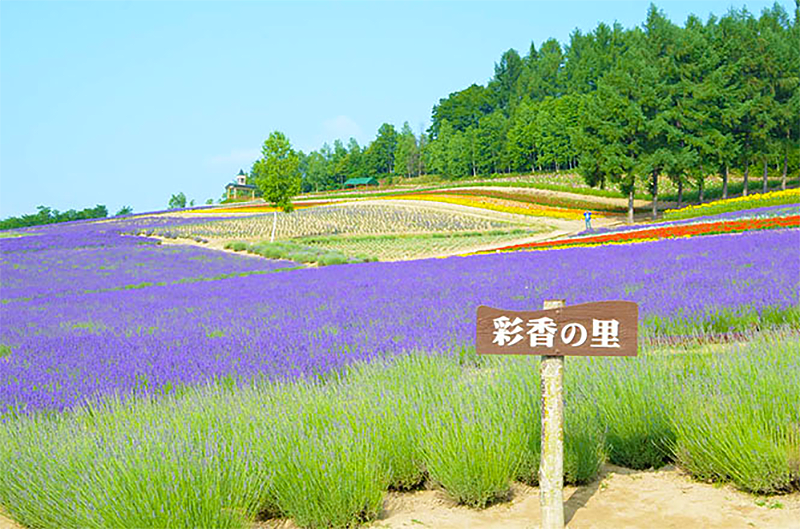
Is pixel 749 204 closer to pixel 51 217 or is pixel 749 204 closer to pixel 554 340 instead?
pixel 554 340

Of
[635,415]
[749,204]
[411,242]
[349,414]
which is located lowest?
[411,242]

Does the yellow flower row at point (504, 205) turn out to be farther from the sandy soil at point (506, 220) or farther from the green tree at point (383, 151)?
the green tree at point (383, 151)

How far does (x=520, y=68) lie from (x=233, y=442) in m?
111

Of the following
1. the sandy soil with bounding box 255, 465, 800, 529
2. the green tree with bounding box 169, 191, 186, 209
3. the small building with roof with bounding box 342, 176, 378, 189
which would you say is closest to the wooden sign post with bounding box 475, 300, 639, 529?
the sandy soil with bounding box 255, 465, 800, 529

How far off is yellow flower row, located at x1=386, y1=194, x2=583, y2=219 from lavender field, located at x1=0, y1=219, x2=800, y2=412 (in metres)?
28.6

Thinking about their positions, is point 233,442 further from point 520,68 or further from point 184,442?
point 520,68

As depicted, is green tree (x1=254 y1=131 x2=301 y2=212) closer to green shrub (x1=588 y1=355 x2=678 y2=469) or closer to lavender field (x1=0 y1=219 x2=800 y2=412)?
lavender field (x1=0 y1=219 x2=800 y2=412)

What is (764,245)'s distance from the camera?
14055 mm

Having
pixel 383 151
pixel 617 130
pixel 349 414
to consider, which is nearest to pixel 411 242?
pixel 617 130

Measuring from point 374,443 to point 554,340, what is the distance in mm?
1178

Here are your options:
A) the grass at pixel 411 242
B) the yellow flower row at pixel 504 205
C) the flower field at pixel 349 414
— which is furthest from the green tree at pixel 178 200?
the flower field at pixel 349 414

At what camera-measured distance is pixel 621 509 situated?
3.51 metres

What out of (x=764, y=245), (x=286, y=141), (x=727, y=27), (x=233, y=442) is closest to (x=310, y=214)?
(x=286, y=141)

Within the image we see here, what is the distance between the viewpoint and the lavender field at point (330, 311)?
597 cm
